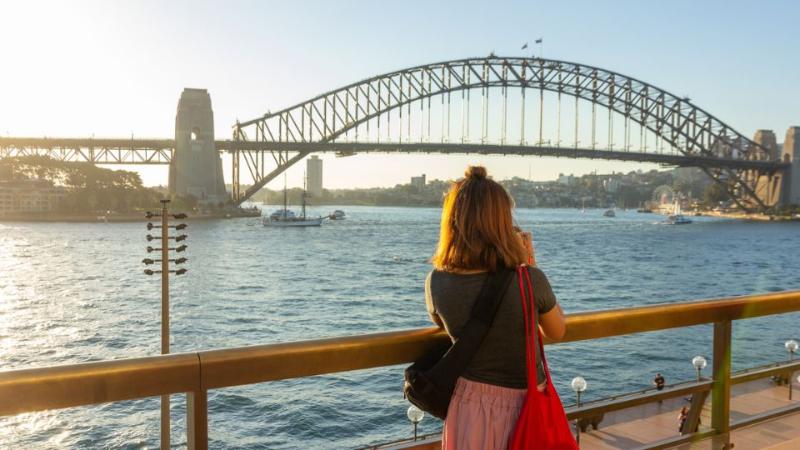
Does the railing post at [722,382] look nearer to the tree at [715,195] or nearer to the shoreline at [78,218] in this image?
the shoreline at [78,218]

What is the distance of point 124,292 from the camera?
32.9 meters

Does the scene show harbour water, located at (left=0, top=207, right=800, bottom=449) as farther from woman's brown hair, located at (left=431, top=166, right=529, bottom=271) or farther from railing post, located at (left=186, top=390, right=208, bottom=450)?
railing post, located at (left=186, top=390, right=208, bottom=450)

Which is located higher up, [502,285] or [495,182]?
[495,182]

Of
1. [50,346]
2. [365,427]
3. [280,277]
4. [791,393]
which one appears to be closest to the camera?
[791,393]

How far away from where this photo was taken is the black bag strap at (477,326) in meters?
1.72

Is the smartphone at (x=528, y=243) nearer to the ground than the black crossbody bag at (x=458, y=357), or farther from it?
farther from it

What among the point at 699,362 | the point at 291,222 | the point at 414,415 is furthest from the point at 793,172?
the point at 414,415

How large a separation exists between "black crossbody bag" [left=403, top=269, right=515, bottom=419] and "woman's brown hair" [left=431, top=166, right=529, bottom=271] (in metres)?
0.04

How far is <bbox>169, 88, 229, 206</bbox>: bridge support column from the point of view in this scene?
80188 mm

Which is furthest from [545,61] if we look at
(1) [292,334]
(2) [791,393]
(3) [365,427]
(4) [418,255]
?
(2) [791,393]

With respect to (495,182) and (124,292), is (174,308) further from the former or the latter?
(495,182)

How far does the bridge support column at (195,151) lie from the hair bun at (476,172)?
8112 centimetres

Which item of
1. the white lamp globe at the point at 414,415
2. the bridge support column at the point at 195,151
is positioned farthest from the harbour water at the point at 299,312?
the bridge support column at the point at 195,151

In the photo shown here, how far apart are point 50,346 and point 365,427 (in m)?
12.7
